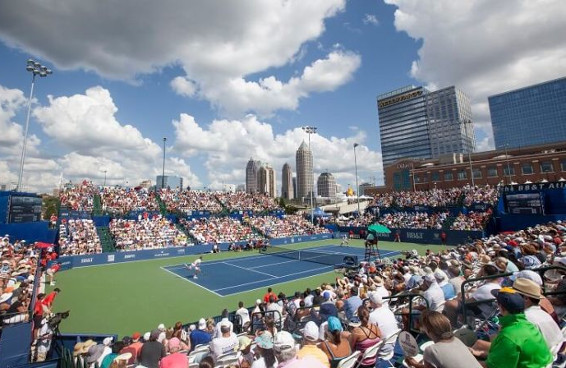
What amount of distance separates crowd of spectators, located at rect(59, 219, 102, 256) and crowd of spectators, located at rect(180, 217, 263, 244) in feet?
34.1

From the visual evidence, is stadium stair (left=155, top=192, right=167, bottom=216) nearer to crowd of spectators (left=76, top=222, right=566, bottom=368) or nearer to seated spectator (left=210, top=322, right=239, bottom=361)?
crowd of spectators (left=76, top=222, right=566, bottom=368)

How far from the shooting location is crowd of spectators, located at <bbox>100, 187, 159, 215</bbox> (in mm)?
36031

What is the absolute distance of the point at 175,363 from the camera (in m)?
4.68

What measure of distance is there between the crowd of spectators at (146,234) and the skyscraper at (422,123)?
156839 millimetres

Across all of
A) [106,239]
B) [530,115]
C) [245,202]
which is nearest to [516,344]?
[106,239]

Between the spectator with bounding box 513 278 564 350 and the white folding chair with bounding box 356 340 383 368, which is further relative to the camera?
the white folding chair with bounding box 356 340 383 368

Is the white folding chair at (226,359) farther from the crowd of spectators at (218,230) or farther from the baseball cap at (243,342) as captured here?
the crowd of spectators at (218,230)

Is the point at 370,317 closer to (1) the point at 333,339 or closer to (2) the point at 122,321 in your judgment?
(1) the point at 333,339

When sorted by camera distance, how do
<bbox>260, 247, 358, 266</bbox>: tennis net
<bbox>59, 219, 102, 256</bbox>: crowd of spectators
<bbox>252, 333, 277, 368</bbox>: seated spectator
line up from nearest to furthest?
<bbox>252, 333, 277, 368</bbox>: seated spectator
<bbox>260, 247, 358, 266</bbox>: tennis net
<bbox>59, 219, 102, 256</bbox>: crowd of spectators

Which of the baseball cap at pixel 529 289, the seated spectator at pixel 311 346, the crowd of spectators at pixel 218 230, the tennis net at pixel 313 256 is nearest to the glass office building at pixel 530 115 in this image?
the tennis net at pixel 313 256

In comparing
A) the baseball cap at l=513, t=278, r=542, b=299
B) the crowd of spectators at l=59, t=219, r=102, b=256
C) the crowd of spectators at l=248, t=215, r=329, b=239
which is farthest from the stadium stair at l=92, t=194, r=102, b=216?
the baseball cap at l=513, t=278, r=542, b=299

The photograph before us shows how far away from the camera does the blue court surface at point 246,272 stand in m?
19.6

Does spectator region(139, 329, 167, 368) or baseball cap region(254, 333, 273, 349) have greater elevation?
baseball cap region(254, 333, 273, 349)

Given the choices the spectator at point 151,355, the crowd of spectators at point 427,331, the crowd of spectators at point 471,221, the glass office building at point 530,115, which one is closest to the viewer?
the crowd of spectators at point 427,331
